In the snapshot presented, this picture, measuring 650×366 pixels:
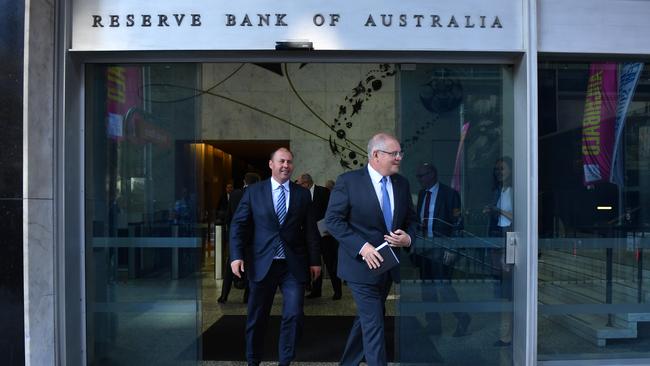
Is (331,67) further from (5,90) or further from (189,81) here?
(5,90)

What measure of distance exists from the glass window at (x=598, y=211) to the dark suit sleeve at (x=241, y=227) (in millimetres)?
2540

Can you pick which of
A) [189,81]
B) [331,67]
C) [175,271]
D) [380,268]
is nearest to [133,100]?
[189,81]

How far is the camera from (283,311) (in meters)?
4.44

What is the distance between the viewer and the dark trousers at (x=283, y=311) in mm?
4410

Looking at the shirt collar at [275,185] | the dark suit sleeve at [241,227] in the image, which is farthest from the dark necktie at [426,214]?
the dark suit sleeve at [241,227]

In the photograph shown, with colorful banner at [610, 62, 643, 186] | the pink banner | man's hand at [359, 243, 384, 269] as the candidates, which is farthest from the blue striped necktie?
colorful banner at [610, 62, 643, 186]

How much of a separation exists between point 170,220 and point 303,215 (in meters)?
1.17

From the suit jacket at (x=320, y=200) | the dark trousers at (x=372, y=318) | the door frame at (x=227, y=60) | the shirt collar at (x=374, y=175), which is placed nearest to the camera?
the dark trousers at (x=372, y=318)

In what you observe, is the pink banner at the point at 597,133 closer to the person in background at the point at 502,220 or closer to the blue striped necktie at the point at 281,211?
the person in background at the point at 502,220

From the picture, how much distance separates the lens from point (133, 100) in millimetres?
4738

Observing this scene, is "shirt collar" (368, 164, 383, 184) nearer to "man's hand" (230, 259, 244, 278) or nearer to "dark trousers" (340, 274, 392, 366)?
"dark trousers" (340, 274, 392, 366)

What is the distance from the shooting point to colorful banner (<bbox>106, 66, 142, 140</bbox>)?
471 cm

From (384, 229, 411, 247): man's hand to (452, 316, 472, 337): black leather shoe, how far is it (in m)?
→ 1.36

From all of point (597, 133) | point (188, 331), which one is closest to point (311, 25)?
point (597, 133)
